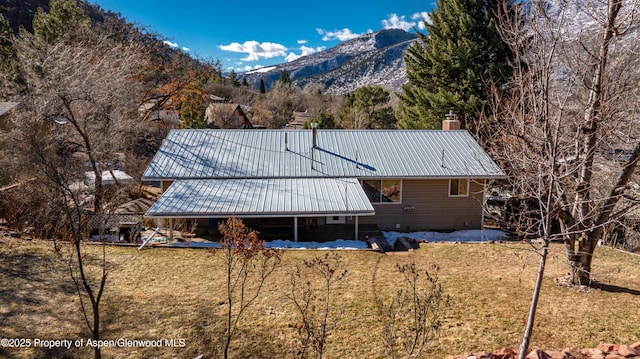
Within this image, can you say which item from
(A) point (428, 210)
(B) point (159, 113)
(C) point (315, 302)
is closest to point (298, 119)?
(B) point (159, 113)

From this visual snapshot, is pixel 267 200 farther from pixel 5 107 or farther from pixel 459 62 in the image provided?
pixel 459 62

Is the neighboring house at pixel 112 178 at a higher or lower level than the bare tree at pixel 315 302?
higher

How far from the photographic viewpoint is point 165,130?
30969 mm

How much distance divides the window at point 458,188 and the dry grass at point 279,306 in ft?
16.1

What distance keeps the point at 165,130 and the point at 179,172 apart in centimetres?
1854

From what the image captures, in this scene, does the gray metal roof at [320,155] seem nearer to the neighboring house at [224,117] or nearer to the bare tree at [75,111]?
the bare tree at [75,111]

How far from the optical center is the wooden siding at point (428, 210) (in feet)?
48.3

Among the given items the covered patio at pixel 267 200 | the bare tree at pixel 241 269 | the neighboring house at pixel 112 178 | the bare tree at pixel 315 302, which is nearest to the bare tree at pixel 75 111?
the neighboring house at pixel 112 178

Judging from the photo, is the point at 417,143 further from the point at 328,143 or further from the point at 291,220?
the point at 291,220

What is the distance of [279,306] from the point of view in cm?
732

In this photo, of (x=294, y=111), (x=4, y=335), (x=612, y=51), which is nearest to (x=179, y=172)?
(x=4, y=335)

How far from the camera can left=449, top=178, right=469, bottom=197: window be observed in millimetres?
14867

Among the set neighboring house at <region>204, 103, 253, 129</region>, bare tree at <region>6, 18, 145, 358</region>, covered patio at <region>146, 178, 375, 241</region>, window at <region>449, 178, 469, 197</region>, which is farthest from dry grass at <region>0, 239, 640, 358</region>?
neighboring house at <region>204, 103, 253, 129</region>

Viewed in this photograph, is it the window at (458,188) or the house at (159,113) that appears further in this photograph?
the house at (159,113)
